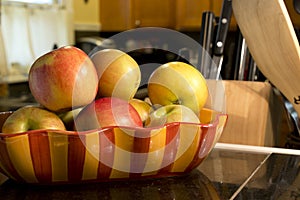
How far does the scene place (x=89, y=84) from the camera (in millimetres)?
469

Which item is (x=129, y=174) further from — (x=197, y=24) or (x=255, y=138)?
(x=197, y=24)

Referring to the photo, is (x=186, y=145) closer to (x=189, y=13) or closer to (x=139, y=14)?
(x=189, y=13)

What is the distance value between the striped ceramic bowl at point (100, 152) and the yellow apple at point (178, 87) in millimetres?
46

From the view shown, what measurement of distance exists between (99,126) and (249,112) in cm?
47

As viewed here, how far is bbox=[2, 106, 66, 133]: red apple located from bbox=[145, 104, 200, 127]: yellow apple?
102mm

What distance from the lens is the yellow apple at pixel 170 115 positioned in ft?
1.57

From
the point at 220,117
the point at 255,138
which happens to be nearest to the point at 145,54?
the point at 255,138

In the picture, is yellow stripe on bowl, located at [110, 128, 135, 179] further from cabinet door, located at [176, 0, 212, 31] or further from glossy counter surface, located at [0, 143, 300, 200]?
cabinet door, located at [176, 0, 212, 31]

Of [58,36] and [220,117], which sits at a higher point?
[220,117]

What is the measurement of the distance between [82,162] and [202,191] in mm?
133

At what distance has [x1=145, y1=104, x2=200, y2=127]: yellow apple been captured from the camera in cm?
48

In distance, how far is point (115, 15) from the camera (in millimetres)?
2816

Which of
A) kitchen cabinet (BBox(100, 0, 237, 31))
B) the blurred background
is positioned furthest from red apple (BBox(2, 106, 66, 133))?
kitchen cabinet (BBox(100, 0, 237, 31))

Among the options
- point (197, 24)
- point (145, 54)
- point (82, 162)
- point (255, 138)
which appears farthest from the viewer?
point (145, 54)
